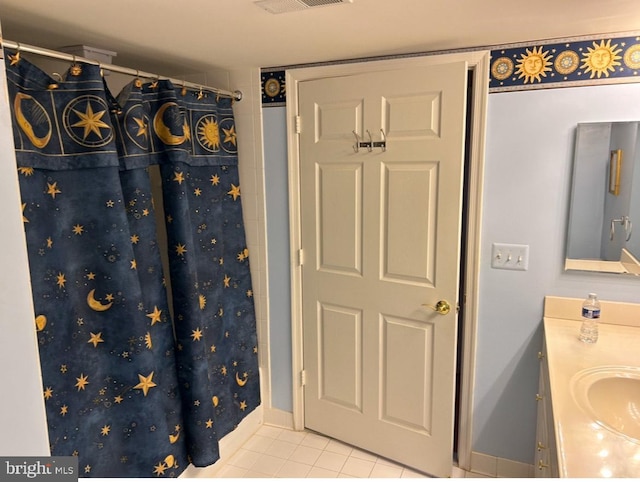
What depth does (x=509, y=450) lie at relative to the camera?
216cm

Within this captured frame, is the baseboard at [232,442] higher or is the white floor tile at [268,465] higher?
the baseboard at [232,442]

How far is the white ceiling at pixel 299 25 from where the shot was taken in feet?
4.65

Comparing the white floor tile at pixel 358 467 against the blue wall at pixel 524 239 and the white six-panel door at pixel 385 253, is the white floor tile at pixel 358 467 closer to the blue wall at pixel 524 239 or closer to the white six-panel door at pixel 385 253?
the white six-panel door at pixel 385 253

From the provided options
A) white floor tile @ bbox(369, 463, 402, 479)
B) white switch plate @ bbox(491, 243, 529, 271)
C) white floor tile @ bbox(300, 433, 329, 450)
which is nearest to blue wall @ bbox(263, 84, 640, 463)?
white switch plate @ bbox(491, 243, 529, 271)

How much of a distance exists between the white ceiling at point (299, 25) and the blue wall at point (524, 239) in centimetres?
27

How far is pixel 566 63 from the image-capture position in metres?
1.84

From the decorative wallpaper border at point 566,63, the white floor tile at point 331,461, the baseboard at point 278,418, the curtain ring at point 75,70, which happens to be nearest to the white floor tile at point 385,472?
the white floor tile at point 331,461

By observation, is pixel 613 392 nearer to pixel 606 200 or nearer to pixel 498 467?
pixel 606 200

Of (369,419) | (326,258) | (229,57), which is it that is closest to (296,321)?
(326,258)

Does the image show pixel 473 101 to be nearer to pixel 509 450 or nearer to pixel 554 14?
pixel 554 14

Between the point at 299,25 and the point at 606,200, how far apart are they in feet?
4.56

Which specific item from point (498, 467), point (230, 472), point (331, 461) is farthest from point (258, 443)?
point (498, 467)

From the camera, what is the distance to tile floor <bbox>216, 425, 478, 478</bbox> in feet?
7.50

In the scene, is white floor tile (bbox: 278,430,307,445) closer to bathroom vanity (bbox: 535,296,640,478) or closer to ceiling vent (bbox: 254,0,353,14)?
bathroom vanity (bbox: 535,296,640,478)
